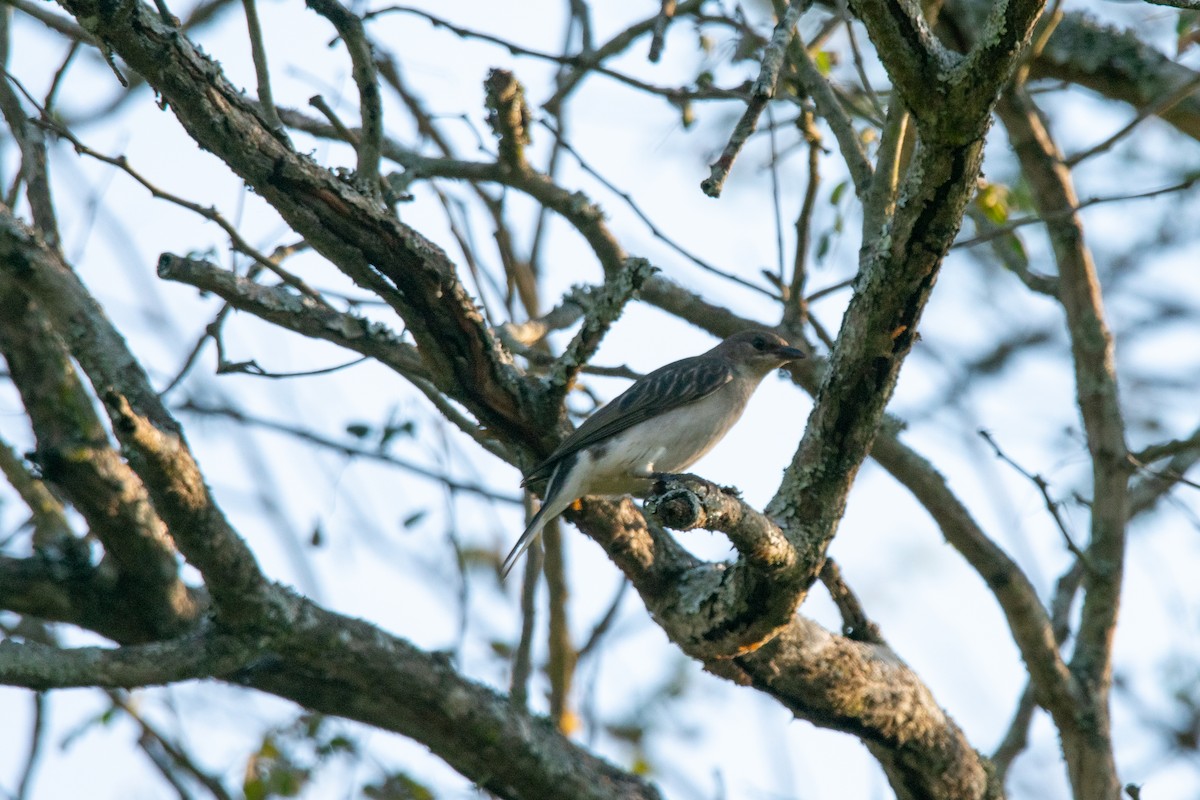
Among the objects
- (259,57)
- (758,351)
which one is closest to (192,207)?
(259,57)

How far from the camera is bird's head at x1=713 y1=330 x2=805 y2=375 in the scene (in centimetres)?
610

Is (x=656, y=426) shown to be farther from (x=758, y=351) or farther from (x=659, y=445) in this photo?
(x=758, y=351)

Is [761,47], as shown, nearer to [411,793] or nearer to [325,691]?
[325,691]

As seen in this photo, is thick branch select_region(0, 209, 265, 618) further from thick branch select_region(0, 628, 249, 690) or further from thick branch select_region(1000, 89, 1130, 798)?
thick branch select_region(1000, 89, 1130, 798)

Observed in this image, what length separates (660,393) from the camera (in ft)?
19.8

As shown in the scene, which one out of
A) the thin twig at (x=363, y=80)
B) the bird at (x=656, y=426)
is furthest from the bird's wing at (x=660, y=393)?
the thin twig at (x=363, y=80)

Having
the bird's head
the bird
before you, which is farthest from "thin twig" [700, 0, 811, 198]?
the bird's head

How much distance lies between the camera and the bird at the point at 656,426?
16.6 feet

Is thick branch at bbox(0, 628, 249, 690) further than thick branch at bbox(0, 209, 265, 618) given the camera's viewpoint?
No

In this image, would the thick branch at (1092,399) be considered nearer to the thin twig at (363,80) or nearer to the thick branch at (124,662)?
the thin twig at (363,80)

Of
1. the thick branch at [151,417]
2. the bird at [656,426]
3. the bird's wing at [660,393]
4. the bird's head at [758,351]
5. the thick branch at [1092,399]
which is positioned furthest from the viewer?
the bird's head at [758,351]

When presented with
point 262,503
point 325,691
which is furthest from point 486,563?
point 325,691

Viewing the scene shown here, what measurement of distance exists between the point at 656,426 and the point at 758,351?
79 cm

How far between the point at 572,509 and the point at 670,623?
0.61 metres
